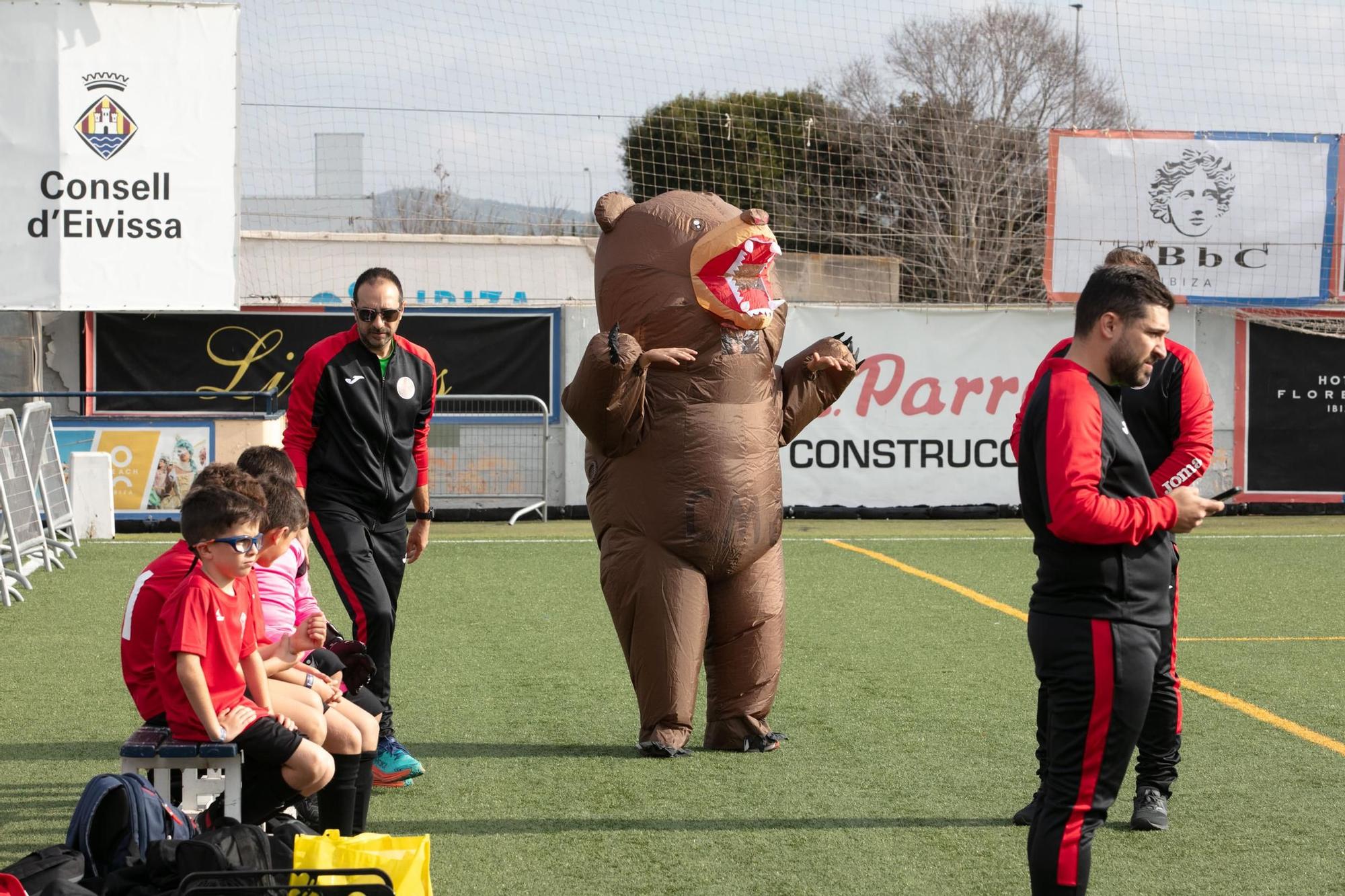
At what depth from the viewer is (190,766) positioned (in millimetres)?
3514

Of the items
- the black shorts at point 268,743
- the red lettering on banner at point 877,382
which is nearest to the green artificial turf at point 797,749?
the black shorts at point 268,743

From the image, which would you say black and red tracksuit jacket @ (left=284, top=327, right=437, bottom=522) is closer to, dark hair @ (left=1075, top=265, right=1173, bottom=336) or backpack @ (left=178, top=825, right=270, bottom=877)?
backpack @ (left=178, top=825, right=270, bottom=877)

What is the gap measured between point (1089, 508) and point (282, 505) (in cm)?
216

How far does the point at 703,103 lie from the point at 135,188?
30.5 feet

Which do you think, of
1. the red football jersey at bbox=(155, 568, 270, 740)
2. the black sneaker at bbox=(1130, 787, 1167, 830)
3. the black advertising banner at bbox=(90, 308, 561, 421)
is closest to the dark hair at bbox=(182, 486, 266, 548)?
the red football jersey at bbox=(155, 568, 270, 740)

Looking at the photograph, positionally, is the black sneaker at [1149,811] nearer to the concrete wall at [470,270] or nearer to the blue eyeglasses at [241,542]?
the blue eyeglasses at [241,542]

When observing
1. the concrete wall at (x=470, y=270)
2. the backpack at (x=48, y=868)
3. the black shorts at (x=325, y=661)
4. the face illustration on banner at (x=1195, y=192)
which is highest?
the face illustration on banner at (x=1195, y=192)

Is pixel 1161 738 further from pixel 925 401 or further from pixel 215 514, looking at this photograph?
pixel 925 401

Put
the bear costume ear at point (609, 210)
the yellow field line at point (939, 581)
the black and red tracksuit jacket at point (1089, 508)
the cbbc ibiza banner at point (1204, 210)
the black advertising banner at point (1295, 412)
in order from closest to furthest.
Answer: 1. the black and red tracksuit jacket at point (1089, 508)
2. the bear costume ear at point (609, 210)
3. the yellow field line at point (939, 581)
4. the black advertising banner at point (1295, 412)
5. the cbbc ibiza banner at point (1204, 210)

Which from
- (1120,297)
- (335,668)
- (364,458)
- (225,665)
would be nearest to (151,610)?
(225,665)

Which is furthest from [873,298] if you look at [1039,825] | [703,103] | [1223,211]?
[1039,825]

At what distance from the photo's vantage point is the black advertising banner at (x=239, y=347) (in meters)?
12.6

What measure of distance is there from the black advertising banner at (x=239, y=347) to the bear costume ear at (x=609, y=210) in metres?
7.13

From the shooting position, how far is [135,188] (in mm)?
12023
